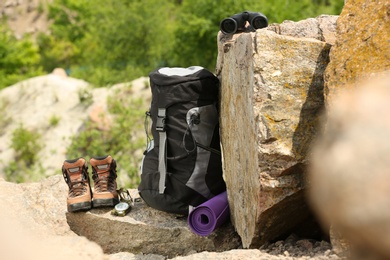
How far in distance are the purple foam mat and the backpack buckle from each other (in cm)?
57

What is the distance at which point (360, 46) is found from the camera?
2738 mm

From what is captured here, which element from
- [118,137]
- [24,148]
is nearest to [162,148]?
[118,137]

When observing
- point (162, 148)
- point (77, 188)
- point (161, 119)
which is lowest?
point (77, 188)

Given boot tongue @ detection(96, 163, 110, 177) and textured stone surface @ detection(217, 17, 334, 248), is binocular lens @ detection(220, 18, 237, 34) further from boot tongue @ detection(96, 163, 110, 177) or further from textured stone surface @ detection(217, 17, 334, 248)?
boot tongue @ detection(96, 163, 110, 177)

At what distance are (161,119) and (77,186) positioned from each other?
84 cm

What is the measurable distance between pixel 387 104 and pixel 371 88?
0.10m

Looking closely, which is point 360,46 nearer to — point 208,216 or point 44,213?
point 208,216

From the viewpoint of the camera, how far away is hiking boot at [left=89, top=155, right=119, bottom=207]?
4.11 m

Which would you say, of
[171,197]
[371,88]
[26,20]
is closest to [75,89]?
[171,197]

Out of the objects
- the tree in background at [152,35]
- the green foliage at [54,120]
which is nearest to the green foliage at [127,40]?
the tree in background at [152,35]

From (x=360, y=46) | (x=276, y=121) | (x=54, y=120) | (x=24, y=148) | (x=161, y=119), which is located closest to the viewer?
(x=360, y=46)

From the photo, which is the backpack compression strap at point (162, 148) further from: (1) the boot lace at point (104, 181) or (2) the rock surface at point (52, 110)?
(2) the rock surface at point (52, 110)

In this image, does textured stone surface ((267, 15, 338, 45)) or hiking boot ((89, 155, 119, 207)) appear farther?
hiking boot ((89, 155, 119, 207))

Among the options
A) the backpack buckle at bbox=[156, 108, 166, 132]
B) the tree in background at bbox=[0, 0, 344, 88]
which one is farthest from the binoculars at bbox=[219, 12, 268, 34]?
the tree in background at bbox=[0, 0, 344, 88]
